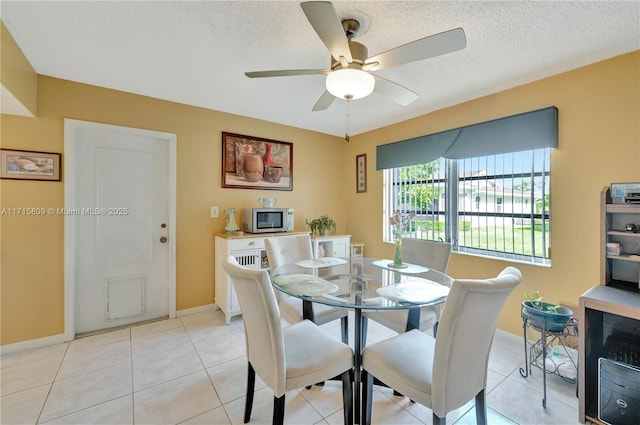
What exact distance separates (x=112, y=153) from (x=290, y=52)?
2.11 metres

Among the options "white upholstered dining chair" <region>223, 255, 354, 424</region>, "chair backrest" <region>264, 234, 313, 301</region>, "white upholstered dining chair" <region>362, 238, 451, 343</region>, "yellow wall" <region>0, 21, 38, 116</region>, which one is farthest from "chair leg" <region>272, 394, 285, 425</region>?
"yellow wall" <region>0, 21, 38, 116</region>

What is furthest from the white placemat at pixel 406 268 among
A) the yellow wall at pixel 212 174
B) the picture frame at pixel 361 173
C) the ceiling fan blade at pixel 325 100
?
the picture frame at pixel 361 173

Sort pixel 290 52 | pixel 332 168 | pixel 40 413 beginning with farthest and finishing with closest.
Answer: pixel 332 168 < pixel 290 52 < pixel 40 413

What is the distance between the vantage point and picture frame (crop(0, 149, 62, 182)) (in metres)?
2.19

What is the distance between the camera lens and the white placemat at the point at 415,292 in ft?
4.75

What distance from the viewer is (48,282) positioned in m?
2.36

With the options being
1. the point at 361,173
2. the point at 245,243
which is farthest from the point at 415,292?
the point at 361,173

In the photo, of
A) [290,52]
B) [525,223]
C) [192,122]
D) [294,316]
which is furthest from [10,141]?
[525,223]

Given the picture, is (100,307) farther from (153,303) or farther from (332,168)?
(332,168)

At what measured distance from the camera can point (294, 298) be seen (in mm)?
2238

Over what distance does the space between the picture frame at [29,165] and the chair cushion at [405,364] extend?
9.87 feet

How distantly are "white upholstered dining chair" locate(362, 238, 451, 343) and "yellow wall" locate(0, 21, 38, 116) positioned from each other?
9.70 ft

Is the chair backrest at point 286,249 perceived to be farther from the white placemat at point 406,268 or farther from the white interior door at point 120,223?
the white interior door at point 120,223

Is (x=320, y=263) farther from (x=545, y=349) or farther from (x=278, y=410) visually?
(x=545, y=349)
